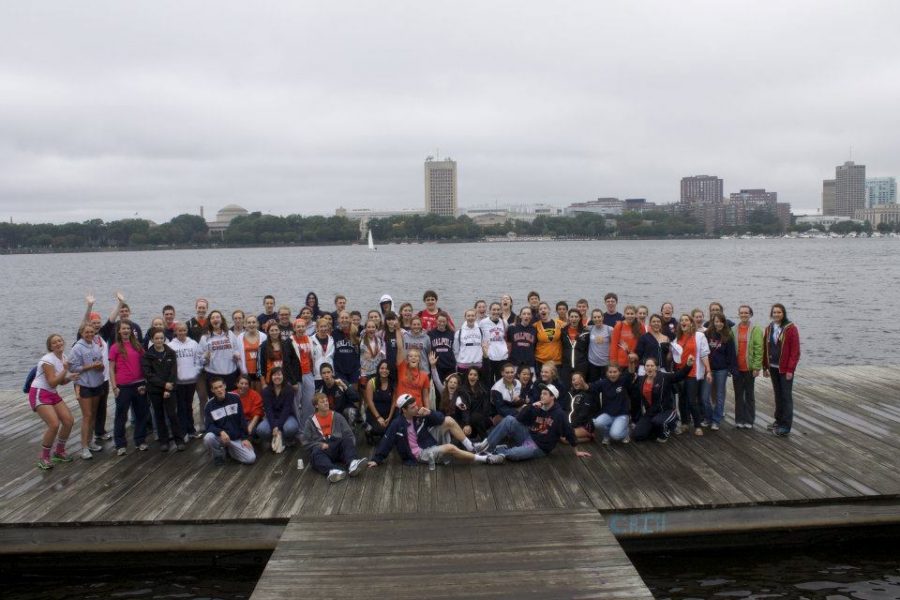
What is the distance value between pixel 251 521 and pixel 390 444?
Answer: 1.95 meters

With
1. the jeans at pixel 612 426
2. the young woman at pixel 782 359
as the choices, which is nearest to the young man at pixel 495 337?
the jeans at pixel 612 426

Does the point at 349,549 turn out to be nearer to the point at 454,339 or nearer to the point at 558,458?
the point at 558,458

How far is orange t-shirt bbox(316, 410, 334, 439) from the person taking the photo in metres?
8.58

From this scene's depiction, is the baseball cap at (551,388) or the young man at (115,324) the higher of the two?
the young man at (115,324)

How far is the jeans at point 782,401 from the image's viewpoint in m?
9.49

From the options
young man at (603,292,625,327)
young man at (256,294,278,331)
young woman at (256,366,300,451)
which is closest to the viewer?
young woman at (256,366,300,451)

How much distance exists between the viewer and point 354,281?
6144cm

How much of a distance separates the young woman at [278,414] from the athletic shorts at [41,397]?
8.05 feet

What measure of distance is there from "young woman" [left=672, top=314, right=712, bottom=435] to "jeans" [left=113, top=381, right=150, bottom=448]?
7.10m

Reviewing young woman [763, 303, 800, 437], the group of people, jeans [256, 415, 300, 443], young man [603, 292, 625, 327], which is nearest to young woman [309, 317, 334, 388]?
the group of people

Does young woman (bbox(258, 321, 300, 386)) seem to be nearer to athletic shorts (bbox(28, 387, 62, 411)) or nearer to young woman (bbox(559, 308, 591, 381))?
athletic shorts (bbox(28, 387, 62, 411))

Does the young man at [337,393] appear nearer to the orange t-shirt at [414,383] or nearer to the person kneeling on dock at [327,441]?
the person kneeling on dock at [327,441]

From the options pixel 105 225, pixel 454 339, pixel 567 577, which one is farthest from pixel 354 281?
pixel 105 225

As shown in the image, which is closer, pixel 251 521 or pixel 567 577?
pixel 567 577
